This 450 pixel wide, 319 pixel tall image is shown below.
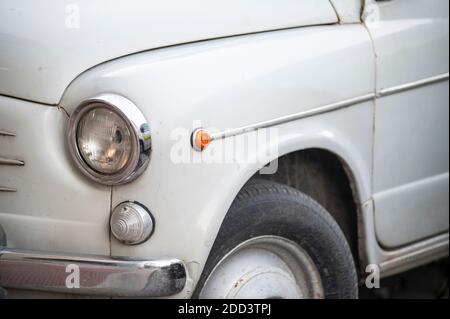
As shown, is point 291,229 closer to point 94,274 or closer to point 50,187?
point 94,274

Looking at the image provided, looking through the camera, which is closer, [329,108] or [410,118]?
[329,108]

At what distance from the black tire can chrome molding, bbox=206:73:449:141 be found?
250 millimetres

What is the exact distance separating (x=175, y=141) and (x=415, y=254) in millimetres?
1514

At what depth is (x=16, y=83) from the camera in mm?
2754

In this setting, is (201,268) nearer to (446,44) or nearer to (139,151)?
(139,151)

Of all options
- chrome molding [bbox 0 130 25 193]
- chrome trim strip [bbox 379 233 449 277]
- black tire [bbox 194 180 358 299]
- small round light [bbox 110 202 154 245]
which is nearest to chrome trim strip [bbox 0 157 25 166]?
chrome molding [bbox 0 130 25 193]

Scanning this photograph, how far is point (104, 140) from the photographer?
267 centimetres

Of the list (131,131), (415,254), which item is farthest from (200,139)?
(415,254)

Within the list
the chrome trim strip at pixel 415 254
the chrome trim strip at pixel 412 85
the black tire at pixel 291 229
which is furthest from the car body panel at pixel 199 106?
the chrome trim strip at pixel 415 254

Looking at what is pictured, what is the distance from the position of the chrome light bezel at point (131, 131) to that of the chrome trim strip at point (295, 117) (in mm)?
244

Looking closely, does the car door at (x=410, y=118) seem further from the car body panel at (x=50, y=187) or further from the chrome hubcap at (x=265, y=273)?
the car body panel at (x=50, y=187)

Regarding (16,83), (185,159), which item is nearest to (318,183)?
(185,159)

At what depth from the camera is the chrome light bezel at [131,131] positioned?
2.64 m

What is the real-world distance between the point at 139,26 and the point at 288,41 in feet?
1.88
